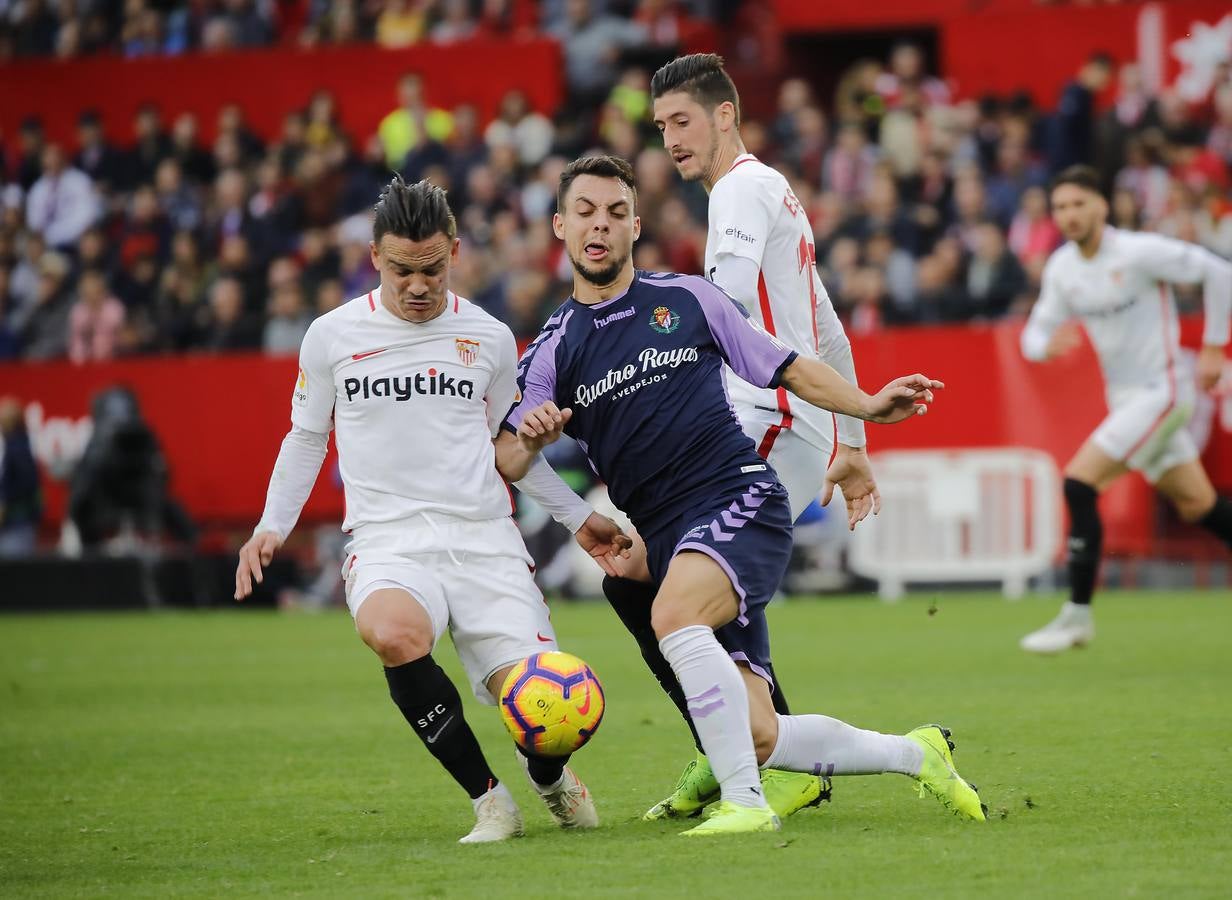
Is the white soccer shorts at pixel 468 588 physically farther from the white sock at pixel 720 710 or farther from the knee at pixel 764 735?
the knee at pixel 764 735

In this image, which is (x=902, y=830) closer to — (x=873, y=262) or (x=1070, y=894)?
(x=1070, y=894)

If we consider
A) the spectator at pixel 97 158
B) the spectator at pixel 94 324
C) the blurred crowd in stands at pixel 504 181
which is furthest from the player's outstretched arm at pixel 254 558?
the spectator at pixel 97 158

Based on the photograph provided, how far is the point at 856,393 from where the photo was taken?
6.20 m

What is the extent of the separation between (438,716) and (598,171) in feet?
6.18

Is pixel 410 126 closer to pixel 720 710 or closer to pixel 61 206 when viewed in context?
pixel 61 206

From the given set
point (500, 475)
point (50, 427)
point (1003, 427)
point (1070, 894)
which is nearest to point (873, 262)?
point (1003, 427)

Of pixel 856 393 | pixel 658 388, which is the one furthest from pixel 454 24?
pixel 856 393

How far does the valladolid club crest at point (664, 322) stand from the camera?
6.62 m

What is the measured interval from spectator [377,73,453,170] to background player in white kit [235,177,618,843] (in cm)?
1598

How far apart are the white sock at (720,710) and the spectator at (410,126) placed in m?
17.0

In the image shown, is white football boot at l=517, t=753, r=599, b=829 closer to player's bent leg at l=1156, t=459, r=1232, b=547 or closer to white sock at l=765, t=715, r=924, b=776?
white sock at l=765, t=715, r=924, b=776

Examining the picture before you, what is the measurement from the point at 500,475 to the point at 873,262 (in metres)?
12.5

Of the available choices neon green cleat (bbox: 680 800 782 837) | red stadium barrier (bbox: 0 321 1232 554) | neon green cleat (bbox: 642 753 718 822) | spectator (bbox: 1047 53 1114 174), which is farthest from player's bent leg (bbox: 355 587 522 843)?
spectator (bbox: 1047 53 1114 174)

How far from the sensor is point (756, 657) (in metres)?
6.66
